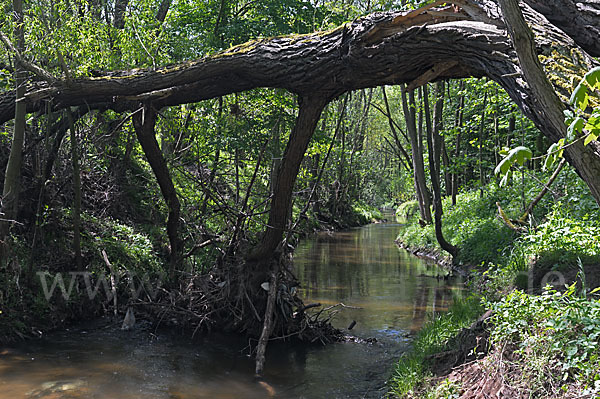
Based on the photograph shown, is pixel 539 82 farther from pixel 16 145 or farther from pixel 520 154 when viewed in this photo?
pixel 16 145

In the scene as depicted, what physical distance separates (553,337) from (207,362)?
492cm

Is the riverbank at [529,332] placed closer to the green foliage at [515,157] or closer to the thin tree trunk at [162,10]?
the green foliage at [515,157]

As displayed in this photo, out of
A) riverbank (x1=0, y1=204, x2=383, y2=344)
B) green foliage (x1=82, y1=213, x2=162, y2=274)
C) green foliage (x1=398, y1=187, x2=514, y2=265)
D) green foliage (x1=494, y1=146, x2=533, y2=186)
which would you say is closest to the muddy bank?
green foliage (x1=398, y1=187, x2=514, y2=265)

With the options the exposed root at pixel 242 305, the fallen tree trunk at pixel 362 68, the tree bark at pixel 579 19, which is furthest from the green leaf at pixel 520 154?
the exposed root at pixel 242 305

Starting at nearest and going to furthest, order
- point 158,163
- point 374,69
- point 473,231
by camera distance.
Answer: point 374,69
point 158,163
point 473,231

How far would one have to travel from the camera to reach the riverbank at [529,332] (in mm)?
4176

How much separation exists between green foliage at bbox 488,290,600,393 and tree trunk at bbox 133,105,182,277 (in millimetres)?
5719

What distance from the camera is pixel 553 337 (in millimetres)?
4324

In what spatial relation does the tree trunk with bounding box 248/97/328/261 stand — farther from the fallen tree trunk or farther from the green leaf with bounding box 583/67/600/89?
the green leaf with bounding box 583/67/600/89

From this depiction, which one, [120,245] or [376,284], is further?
[376,284]

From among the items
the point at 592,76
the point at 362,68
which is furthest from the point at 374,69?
the point at 592,76

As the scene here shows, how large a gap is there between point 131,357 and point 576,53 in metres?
6.76

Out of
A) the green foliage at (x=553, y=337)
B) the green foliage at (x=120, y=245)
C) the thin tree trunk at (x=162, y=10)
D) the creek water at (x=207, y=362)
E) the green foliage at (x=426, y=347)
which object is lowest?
the creek water at (x=207, y=362)

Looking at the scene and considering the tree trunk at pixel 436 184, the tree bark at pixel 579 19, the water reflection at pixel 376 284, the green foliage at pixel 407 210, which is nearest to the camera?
the tree bark at pixel 579 19
